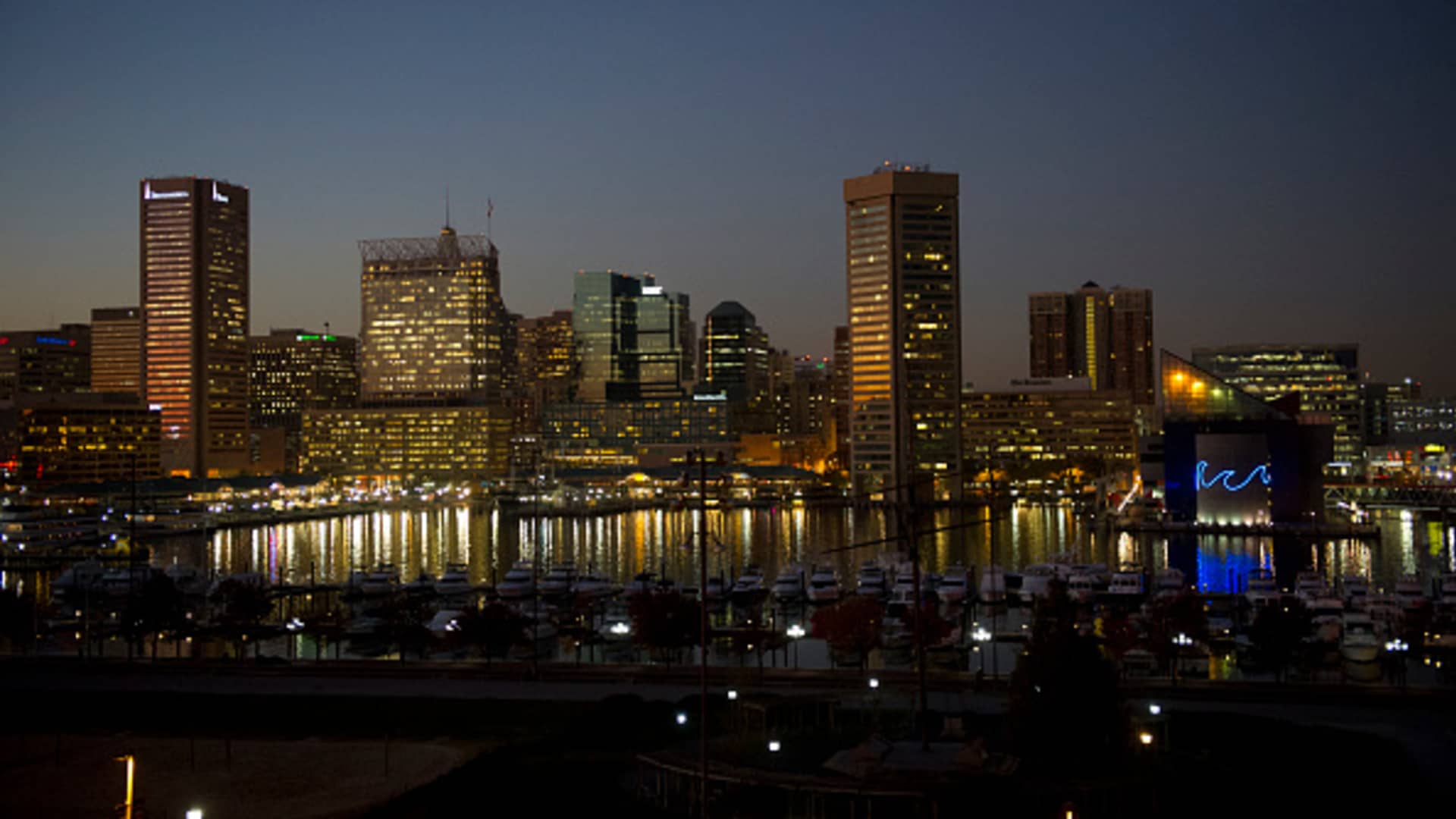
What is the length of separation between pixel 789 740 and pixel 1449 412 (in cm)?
17628

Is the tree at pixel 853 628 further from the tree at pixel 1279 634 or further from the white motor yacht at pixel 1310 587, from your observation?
the white motor yacht at pixel 1310 587

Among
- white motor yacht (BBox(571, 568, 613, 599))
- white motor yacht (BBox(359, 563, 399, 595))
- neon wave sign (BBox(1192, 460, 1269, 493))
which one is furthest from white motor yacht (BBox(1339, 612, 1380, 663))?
neon wave sign (BBox(1192, 460, 1269, 493))

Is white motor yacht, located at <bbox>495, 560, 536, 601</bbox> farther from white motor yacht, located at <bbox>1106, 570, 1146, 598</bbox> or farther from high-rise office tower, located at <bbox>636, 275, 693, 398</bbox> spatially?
high-rise office tower, located at <bbox>636, 275, 693, 398</bbox>

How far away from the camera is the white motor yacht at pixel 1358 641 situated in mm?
29797

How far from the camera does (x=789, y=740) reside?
765 inches

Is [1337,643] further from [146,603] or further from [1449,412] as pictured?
Answer: [1449,412]

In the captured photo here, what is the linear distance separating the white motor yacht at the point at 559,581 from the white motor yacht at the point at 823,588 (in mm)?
8801

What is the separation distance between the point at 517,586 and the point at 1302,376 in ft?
410

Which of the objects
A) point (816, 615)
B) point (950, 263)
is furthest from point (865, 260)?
point (816, 615)

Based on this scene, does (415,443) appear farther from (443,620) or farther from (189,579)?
(443,620)

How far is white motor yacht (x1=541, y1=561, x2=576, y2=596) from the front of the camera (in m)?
47.2

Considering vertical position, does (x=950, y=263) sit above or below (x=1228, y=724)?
above

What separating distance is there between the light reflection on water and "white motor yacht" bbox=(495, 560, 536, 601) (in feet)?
18.3

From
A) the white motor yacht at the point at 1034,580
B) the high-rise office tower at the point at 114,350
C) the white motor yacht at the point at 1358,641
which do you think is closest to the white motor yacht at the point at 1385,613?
the white motor yacht at the point at 1358,641
